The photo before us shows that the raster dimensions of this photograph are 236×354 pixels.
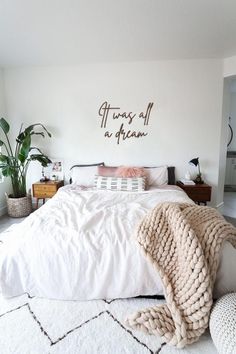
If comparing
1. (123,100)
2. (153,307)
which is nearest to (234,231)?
(153,307)

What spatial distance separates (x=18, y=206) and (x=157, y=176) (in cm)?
219

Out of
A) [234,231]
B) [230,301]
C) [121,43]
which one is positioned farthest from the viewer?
[121,43]

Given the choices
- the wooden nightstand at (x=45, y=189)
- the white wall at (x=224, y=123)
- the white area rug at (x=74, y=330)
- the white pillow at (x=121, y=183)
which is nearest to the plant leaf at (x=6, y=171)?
the wooden nightstand at (x=45, y=189)

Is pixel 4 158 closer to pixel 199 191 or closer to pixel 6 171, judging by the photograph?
pixel 6 171

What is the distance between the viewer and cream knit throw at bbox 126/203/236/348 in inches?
52.0

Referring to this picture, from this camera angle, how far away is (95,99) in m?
3.52

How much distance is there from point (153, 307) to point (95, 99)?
117 inches

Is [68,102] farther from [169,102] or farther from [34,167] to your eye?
[169,102]

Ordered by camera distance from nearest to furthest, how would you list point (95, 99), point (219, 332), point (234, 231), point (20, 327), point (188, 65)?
1. point (219, 332)
2. point (20, 327)
3. point (234, 231)
4. point (188, 65)
5. point (95, 99)

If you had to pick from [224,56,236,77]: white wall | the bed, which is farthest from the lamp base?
the bed

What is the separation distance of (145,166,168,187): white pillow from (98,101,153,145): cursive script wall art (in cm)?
62

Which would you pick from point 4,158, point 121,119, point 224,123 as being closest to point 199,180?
point 224,123

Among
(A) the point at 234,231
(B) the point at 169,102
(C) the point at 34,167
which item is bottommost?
(A) the point at 234,231

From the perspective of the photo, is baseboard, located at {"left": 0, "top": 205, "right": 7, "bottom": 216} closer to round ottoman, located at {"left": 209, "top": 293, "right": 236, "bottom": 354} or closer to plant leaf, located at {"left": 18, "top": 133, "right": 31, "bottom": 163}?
plant leaf, located at {"left": 18, "top": 133, "right": 31, "bottom": 163}
